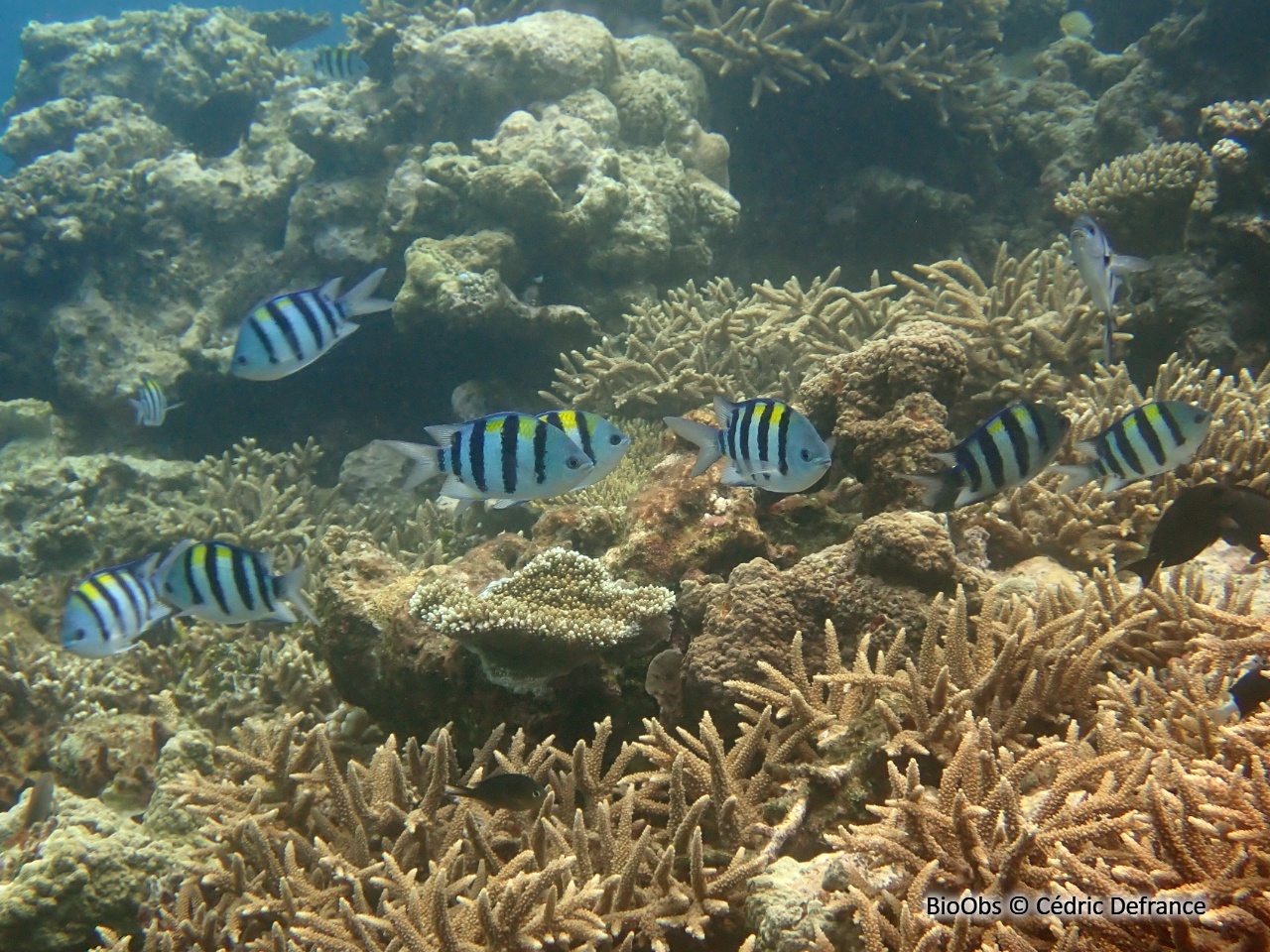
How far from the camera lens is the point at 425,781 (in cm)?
302

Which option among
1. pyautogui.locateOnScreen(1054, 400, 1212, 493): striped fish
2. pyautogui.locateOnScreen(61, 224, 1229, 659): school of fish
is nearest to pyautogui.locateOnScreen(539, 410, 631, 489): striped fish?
pyautogui.locateOnScreen(61, 224, 1229, 659): school of fish

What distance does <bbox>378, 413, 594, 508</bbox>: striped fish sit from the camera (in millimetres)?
2635

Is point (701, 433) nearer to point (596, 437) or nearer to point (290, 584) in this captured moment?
point (596, 437)

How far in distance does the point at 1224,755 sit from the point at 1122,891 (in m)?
0.67

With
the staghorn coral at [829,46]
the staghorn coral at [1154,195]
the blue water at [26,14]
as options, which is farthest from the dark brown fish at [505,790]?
the blue water at [26,14]

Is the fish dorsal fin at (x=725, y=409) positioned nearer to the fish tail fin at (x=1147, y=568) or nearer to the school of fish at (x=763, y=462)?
the school of fish at (x=763, y=462)

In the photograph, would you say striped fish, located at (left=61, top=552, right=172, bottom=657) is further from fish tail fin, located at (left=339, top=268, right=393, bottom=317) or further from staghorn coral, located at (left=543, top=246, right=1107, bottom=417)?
staghorn coral, located at (left=543, top=246, right=1107, bottom=417)

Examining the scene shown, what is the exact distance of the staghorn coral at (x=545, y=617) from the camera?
296 centimetres

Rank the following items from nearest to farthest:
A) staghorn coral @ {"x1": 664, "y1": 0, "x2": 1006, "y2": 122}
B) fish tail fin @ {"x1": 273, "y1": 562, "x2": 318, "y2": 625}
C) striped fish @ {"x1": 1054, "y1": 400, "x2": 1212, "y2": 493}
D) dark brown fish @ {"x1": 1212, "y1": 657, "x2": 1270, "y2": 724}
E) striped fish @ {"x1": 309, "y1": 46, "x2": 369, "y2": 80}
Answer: dark brown fish @ {"x1": 1212, "y1": 657, "x2": 1270, "y2": 724} < striped fish @ {"x1": 1054, "y1": 400, "x2": 1212, "y2": 493} < fish tail fin @ {"x1": 273, "y1": 562, "x2": 318, "y2": 625} < staghorn coral @ {"x1": 664, "y1": 0, "x2": 1006, "y2": 122} < striped fish @ {"x1": 309, "y1": 46, "x2": 369, "y2": 80}

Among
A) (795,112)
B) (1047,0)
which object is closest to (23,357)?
(795,112)

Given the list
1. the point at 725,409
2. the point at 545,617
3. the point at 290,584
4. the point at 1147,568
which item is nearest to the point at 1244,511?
the point at 1147,568

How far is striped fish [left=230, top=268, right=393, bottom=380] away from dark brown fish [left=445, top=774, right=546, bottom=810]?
89.4 inches

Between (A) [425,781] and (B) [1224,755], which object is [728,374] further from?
(B) [1224,755]

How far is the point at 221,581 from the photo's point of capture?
312 cm
